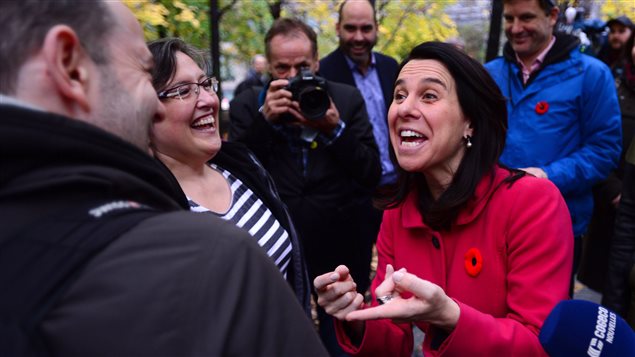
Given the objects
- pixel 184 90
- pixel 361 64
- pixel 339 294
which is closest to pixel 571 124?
pixel 361 64

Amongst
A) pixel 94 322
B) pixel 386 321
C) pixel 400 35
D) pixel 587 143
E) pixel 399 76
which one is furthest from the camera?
pixel 400 35

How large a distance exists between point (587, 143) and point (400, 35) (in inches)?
243

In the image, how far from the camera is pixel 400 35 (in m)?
8.83

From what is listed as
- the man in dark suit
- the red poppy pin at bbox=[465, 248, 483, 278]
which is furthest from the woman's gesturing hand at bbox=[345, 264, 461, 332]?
the man in dark suit

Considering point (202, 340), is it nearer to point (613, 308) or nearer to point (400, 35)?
point (613, 308)

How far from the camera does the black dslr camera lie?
2.80 metres

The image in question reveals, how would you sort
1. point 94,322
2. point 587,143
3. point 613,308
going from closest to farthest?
1. point 94,322
2. point 613,308
3. point 587,143

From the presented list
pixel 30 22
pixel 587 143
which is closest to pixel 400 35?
pixel 587 143

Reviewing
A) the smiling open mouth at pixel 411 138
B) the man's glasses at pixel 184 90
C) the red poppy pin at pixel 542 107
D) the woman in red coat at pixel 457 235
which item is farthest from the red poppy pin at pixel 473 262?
the red poppy pin at pixel 542 107

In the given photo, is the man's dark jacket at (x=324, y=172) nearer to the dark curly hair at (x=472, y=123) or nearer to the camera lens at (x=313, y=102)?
the camera lens at (x=313, y=102)

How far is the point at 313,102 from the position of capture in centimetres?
283

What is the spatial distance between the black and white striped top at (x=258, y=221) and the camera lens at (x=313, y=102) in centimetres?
67

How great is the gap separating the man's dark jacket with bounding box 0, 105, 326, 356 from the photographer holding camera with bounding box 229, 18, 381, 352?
1.98m

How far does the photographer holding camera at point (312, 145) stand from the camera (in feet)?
9.30
